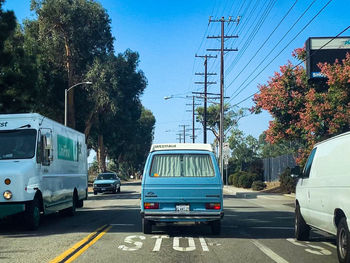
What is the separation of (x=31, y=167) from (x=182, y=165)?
4215 mm

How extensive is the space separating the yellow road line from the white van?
4.77 metres

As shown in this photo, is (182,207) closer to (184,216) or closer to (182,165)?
(184,216)

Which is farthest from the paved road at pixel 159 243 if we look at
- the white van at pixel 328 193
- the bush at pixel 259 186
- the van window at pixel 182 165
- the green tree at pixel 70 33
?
the green tree at pixel 70 33

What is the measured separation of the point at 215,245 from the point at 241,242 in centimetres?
78

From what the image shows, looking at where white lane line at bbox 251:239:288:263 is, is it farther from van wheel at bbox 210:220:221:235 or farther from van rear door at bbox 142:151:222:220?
van rear door at bbox 142:151:222:220

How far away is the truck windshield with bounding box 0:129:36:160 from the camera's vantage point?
13.1 metres

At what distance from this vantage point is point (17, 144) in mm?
13227

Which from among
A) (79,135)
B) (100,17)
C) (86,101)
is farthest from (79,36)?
(79,135)

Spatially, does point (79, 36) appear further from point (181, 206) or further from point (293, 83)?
point (181, 206)

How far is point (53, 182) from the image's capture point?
14.7m

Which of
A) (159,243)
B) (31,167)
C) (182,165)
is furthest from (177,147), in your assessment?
(31,167)

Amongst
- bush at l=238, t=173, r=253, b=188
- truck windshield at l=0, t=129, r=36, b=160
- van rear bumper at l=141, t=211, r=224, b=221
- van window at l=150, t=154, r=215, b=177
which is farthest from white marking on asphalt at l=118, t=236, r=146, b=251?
bush at l=238, t=173, r=253, b=188

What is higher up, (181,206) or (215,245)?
(181,206)

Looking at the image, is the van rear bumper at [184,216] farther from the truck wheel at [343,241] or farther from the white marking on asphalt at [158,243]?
the truck wheel at [343,241]
